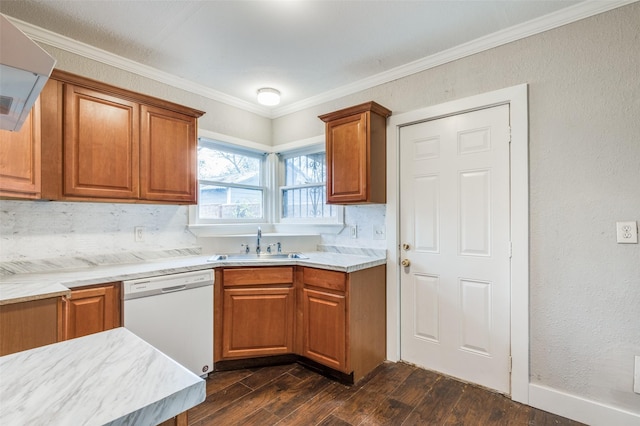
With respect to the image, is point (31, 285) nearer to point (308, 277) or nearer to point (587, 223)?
point (308, 277)

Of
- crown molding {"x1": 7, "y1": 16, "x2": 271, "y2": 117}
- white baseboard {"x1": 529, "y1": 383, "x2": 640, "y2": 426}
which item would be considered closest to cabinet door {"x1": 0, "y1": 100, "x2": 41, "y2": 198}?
crown molding {"x1": 7, "y1": 16, "x2": 271, "y2": 117}

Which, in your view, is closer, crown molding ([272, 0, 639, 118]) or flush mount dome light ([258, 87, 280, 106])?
crown molding ([272, 0, 639, 118])

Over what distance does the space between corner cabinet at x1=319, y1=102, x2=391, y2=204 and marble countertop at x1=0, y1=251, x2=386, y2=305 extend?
0.56m

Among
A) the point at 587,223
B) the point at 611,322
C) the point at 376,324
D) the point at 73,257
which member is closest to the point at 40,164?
the point at 73,257

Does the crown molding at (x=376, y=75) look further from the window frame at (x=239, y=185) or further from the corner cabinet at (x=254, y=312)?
the corner cabinet at (x=254, y=312)

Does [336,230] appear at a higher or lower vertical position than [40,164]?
lower

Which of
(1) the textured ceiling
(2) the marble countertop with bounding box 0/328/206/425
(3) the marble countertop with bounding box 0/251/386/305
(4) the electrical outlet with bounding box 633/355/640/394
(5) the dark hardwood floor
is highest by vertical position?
(1) the textured ceiling

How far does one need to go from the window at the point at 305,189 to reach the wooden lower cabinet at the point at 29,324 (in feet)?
7.32

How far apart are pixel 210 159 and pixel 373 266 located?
1.91 metres

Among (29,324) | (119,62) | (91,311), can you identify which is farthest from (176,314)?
Answer: (119,62)

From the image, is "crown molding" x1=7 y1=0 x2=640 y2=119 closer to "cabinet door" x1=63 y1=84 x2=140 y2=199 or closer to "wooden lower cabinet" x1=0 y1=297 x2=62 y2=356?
"cabinet door" x1=63 y1=84 x2=140 y2=199

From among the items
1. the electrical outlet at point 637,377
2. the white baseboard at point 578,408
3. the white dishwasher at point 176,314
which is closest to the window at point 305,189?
the white dishwasher at point 176,314

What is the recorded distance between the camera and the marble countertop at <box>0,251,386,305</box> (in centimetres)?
163

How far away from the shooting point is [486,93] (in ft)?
7.38
